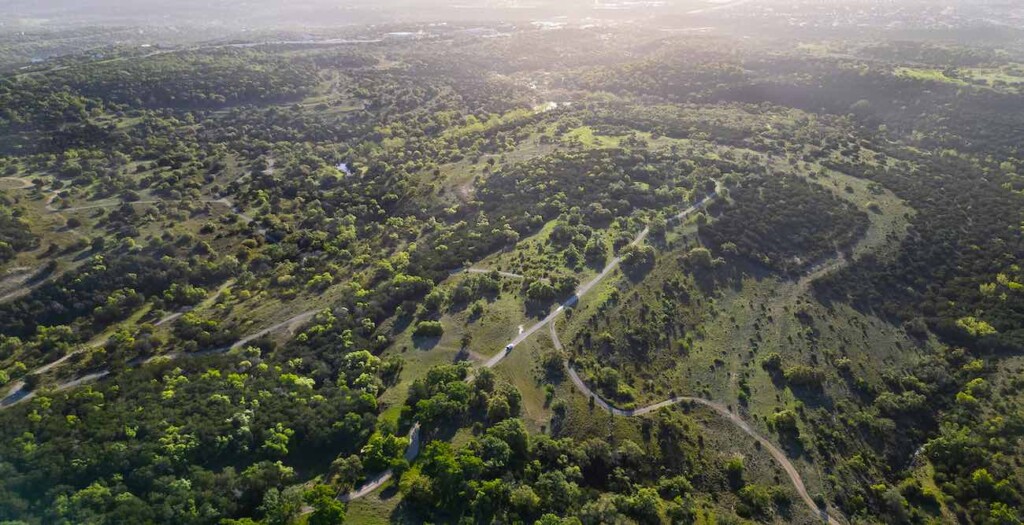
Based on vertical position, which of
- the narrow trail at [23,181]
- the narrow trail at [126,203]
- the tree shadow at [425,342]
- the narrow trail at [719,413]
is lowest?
the narrow trail at [719,413]

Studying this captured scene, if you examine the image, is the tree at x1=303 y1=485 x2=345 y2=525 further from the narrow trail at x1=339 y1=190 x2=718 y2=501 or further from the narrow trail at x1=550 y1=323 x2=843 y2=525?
the narrow trail at x1=550 y1=323 x2=843 y2=525

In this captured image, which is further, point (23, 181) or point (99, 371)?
point (23, 181)

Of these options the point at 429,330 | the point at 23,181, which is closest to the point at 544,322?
A: the point at 429,330

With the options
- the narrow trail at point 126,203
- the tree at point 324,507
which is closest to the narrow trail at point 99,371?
the tree at point 324,507

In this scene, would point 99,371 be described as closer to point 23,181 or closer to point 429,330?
point 429,330

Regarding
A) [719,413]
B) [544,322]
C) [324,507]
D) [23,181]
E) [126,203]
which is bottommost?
[719,413]

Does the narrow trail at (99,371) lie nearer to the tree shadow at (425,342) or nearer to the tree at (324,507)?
the tree shadow at (425,342)

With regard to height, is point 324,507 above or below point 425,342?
below

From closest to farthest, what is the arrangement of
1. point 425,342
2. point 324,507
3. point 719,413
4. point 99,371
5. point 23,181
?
point 324,507, point 719,413, point 99,371, point 425,342, point 23,181

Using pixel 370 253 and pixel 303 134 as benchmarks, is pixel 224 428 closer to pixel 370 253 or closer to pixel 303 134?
pixel 370 253

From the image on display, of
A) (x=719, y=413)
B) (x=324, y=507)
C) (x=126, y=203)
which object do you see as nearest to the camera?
(x=324, y=507)
